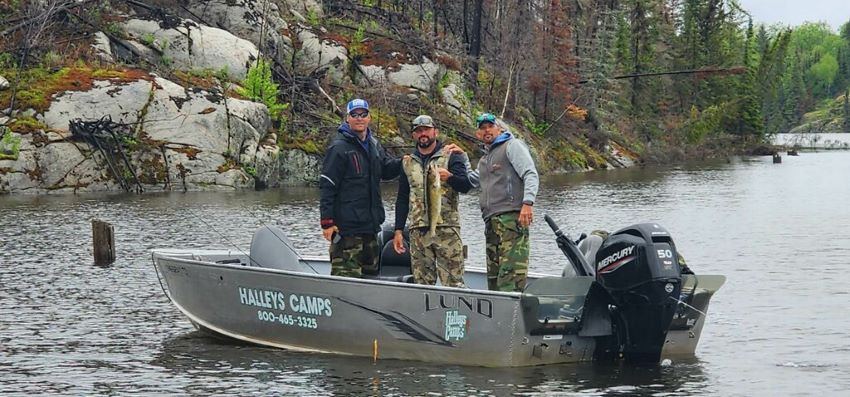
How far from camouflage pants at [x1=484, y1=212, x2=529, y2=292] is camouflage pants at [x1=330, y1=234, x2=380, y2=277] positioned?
1.39 m

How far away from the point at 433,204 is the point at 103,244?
10.1 m

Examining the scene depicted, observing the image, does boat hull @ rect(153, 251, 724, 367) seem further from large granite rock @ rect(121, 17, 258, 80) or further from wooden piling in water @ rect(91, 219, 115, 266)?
large granite rock @ rect(121, 17, 258, 80)

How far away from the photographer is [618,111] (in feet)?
267

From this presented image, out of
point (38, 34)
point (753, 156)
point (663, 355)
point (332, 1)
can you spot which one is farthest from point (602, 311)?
point (753, 156)

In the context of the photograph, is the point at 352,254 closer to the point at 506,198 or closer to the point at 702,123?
the point at 506,198

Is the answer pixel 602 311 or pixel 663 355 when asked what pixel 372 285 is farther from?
pixel 663 355

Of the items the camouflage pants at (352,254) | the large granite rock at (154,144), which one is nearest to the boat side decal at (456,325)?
the camouflage pants at (352,254)

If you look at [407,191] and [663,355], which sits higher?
[407,191]

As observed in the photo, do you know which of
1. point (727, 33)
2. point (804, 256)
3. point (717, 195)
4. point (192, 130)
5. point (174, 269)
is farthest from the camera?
point (727, 33)

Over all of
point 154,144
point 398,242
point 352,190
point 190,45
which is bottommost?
point 398,242

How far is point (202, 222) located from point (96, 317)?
460 inches

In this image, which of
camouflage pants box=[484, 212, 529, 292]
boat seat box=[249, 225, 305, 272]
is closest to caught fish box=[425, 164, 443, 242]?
camouflage pants box=[484, 212, 529, 292]

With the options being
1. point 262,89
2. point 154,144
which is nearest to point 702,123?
point 262,89

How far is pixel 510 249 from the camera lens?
11828 mm
